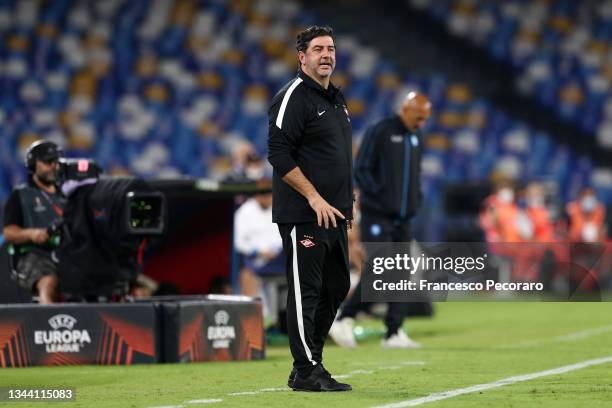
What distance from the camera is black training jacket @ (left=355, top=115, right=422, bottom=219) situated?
12.4 meters

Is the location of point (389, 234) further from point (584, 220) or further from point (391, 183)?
point (584, 220)

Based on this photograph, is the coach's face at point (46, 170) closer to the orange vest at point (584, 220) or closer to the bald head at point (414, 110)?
the bald head at point (414, 110)

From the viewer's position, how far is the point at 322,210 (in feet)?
25.5

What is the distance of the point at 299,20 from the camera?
28641 millimetres

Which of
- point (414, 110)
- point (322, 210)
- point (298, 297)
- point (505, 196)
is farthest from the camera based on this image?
point (505, 196)

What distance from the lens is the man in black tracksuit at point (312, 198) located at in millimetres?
7832

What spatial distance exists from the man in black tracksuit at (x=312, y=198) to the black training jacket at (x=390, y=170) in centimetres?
426

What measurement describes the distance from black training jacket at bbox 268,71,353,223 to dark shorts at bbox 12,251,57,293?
3.89 metres

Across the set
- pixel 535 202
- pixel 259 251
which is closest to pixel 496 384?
pixel 259 251

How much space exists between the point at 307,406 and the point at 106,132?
18.4m

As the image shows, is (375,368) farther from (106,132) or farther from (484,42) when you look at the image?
(484,42)

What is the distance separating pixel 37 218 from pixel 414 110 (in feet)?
11.3

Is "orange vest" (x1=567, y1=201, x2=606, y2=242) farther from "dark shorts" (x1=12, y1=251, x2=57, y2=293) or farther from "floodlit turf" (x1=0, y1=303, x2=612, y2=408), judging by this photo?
"dark shorts" (x1=12, y1=251, x2=57, y2=293)

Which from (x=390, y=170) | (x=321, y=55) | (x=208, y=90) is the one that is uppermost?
(x=208, y=90)
